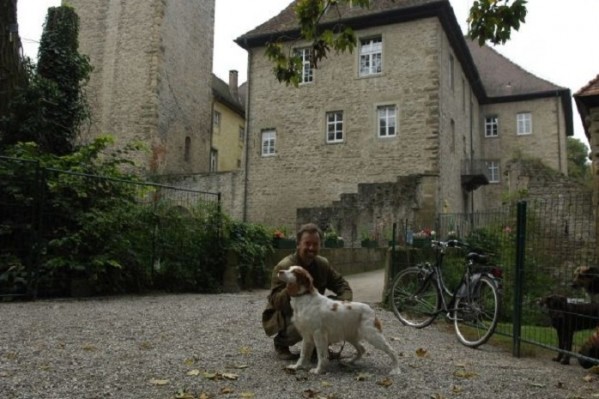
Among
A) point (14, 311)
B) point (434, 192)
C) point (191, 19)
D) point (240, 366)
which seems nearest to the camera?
point (240, 366)

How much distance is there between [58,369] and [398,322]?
4.96m

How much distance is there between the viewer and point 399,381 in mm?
4324

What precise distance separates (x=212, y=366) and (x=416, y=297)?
3.68 m

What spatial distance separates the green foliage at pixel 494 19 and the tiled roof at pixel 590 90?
21.9 feet

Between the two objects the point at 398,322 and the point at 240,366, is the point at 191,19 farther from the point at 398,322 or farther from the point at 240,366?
the point at 240,366

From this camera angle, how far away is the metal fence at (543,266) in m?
5.64

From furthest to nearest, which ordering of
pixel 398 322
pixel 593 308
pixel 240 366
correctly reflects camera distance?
pixel 398 322 → pixel 593 308 → pixel 240 366

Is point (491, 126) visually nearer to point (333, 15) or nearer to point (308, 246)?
point (333, 15)

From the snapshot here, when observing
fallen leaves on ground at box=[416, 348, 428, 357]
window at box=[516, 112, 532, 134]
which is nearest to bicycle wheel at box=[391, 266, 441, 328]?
fallen leaves on ground at box=[416, 348, 428, 357]

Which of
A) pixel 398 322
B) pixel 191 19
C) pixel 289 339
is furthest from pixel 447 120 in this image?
pixel 289 339

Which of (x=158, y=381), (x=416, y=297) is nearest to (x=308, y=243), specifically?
(x=158, y=381)

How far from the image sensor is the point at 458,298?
6.77m

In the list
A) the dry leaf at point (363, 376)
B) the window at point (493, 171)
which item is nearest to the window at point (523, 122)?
the window at point (493, 171)

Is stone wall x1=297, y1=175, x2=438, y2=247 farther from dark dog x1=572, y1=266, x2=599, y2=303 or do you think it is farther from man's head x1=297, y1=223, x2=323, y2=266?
man's head x1=297, y1=223, x2=323, y2=266
